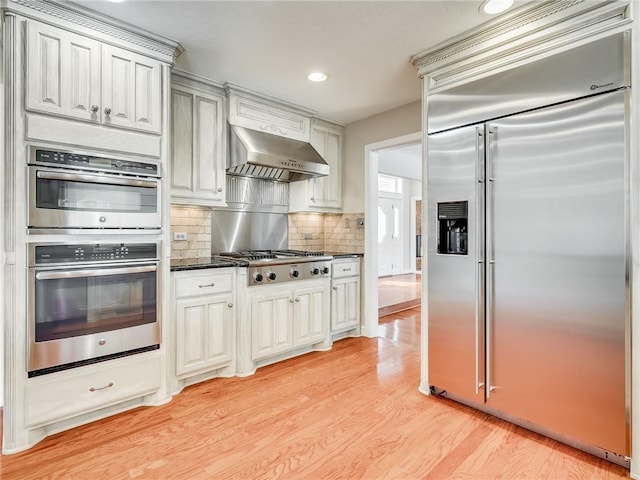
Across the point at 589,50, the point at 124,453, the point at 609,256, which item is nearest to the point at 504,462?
the point at 609,256

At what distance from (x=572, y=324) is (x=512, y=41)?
1.74 meters

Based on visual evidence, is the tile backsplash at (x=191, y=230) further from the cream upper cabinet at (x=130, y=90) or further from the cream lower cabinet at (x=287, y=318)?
the cream upper cabinet at (x=130, y=90)

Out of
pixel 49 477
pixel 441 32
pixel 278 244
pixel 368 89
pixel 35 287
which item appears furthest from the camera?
pixel 278 244

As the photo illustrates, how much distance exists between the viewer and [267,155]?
3311 millimetres

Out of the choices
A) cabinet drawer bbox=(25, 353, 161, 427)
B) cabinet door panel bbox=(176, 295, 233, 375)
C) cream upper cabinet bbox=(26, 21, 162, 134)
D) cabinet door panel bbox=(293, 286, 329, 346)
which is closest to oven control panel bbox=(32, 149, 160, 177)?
cream upper cabinet bbox=(26, 21, 162, 134)

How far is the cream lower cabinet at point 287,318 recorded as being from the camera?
318 cm

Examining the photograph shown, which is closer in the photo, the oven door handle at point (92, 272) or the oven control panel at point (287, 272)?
the oven door handle at point (92, 272)

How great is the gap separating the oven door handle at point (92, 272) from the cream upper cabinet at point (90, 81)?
0.94 metres

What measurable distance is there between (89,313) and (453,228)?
2502mm

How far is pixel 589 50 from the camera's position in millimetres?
1935

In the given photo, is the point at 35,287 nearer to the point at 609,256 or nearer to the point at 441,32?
the point at 441,32

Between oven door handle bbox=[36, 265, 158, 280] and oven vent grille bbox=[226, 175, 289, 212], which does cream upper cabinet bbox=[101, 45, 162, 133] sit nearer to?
oven door handle bbox=[36, 265, 158, 280]

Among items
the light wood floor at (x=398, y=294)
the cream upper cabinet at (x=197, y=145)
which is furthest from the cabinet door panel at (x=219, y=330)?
the light wood floor at (x=398, y=294)

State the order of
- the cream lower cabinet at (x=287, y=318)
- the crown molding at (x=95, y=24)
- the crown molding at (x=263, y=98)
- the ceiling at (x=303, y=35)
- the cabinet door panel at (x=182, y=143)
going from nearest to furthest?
the crown molding at (x=95, y=24), the ceiling at (x=303, y=35), the cabinet door panel at (x=182, y=143), the cream lower cabinet at (x=287, y=318), the crown molding at (x=263, y=98)
